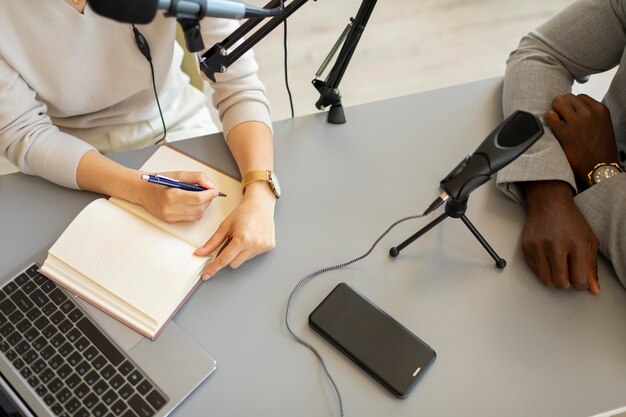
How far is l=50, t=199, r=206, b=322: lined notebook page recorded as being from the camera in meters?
0.75

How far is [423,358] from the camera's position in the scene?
0.70m

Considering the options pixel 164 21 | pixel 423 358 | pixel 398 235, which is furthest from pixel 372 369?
pixel 164 21

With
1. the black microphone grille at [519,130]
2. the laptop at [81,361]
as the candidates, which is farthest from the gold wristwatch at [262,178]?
the black microphone grille at [519,130]

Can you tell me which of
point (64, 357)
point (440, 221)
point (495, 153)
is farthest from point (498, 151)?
point (64, 357)

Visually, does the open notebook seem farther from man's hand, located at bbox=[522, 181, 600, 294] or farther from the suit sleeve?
the suit sleeve

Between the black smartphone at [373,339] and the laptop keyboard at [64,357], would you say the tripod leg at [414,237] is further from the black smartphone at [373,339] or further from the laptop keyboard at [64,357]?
the laptop keyboard at [64,357]

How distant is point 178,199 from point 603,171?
0.75 meters

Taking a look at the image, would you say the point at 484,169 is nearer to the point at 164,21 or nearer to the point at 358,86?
the point at 164,21

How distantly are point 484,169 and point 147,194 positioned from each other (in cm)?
55

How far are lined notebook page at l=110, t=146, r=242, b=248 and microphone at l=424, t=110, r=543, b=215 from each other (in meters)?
0.39

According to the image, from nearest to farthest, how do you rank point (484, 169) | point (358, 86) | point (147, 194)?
1. point (484, 169)
2. point (147, 194)
3. point (358, 86)

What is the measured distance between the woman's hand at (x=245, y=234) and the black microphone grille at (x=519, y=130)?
0.39 metres

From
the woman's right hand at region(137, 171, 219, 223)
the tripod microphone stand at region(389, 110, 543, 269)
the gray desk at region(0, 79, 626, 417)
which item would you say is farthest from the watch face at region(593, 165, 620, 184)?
the woman's right hand at region(137, 171, 219, 223)

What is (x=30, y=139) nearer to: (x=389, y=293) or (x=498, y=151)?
(x=389, y=293)
